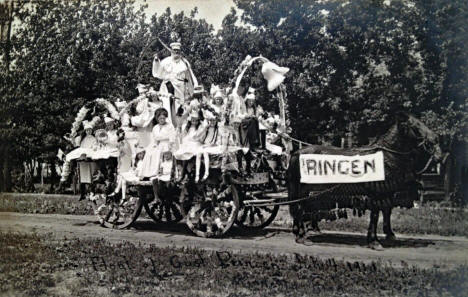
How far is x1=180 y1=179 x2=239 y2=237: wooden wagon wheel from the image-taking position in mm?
9656

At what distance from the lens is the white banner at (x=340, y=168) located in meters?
8.30

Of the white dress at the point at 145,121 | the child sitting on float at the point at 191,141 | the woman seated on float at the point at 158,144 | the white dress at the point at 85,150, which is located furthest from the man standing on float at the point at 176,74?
the white dress at the point at 85,150

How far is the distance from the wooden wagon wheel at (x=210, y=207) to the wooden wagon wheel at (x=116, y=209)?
140 cm

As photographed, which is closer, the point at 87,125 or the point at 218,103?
the point at 218,103

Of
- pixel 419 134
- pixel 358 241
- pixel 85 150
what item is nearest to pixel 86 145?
pixel 85 150

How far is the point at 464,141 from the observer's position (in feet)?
38.5

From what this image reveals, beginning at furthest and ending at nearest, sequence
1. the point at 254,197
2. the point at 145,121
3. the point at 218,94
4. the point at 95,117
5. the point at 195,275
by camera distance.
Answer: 1. the point at 95,117
2. the point at 145,121
3. the point at 254,197
4. the point at 218,94
5. the point at 195,275

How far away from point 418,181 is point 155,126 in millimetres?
5308

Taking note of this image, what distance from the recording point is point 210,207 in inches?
390

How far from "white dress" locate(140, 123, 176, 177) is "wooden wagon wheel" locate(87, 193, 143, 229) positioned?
2.59 ft

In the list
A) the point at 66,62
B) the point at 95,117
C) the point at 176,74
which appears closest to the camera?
the point at 176,74

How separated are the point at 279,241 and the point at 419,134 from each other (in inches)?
126

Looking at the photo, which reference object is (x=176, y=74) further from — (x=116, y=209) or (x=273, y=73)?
(x=116, y=209)

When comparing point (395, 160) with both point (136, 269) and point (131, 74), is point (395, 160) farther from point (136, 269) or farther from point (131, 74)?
point (131, 74)
